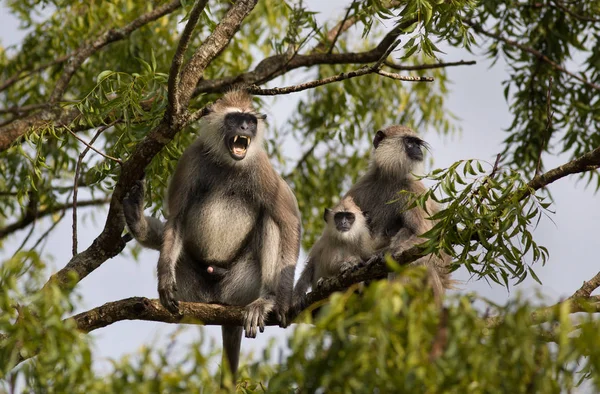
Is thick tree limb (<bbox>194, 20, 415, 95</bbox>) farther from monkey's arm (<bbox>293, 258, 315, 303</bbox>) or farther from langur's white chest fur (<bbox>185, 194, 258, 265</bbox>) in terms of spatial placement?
monkey's arm (<bbox>293, 258, 315, 303</bbox>)

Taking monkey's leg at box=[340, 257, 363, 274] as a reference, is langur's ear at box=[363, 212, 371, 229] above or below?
above

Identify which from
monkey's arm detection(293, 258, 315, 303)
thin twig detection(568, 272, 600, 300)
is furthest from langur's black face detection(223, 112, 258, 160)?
thin twig detection(568, 272, 600, 300)

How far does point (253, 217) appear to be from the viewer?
6578 mm

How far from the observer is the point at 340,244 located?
6.41 m

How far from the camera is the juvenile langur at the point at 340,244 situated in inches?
251

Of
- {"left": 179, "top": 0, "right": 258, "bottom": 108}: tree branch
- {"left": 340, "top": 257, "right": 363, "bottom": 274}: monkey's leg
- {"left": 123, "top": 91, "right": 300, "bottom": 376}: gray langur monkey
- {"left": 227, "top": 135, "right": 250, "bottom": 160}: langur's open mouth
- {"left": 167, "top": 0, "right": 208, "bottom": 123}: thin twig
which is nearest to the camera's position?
{"left": 167, "top": 0, "right": 208, "bottom": 123}: thin twig

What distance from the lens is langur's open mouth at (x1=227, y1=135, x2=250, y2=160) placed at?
6449 mm

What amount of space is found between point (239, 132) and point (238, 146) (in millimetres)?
100

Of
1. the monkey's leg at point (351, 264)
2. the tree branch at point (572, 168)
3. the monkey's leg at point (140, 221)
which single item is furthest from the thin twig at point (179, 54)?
the tree branch at point (572, 168)

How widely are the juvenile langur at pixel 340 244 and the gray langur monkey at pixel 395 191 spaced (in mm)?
177

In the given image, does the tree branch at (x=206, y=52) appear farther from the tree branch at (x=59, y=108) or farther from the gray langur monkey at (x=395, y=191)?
the gray langur monkey at (x=395, y=191)

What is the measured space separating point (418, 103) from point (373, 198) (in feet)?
12.6


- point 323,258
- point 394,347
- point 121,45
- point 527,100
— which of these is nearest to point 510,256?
point 323,258

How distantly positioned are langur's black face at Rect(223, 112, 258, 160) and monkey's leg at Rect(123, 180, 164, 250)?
737 mm
